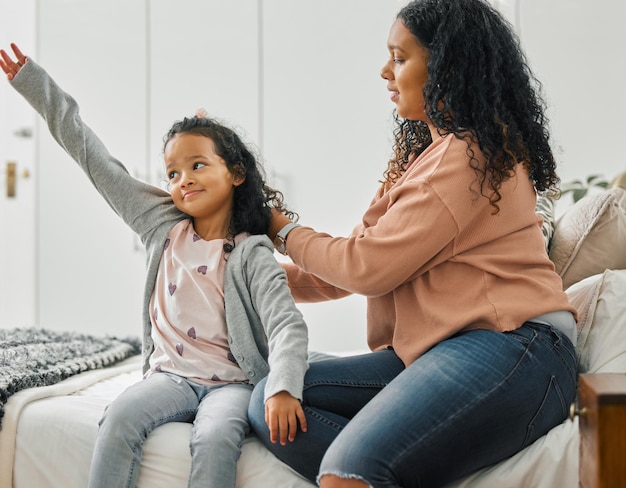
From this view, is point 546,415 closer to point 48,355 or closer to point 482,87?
point 482,87

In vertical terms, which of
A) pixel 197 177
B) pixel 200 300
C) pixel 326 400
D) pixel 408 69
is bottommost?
pixel 326 400

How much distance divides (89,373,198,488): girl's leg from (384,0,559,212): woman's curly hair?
2.19ft

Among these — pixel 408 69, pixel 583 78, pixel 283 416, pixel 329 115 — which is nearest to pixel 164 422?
pixel 283 416

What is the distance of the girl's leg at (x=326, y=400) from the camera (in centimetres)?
118

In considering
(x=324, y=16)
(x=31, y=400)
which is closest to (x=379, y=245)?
(x=31, y=400)

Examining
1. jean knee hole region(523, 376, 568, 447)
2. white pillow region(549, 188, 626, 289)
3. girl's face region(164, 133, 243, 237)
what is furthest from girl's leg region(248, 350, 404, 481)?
white pillow region(549, 188, 626, 289)

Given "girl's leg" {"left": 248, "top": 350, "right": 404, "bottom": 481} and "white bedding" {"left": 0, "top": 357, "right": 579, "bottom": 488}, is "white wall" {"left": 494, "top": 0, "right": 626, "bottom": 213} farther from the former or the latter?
"white bedding" {"left": 0, "top": 357, "right": 579, "bottom": 488}

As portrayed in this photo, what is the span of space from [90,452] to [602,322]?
38.1 inches

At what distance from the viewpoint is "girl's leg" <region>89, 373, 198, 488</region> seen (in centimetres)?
117

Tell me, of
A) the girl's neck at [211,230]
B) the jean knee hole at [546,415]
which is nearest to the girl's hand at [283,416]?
the jean knee hole at [546,415]

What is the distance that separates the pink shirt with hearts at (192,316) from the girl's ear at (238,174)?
0.14 m

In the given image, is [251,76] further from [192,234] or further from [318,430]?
[318,430]

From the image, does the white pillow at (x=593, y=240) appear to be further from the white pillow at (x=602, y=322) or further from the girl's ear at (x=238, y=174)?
the girl's ear at (x=238, y=174)

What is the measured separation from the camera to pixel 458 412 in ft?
3.46
